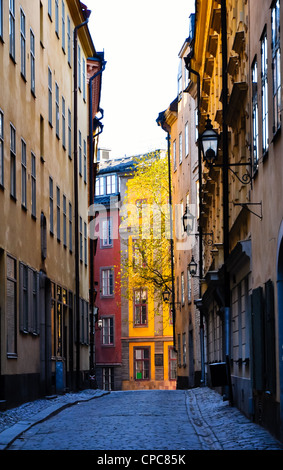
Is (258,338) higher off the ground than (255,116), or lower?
lower

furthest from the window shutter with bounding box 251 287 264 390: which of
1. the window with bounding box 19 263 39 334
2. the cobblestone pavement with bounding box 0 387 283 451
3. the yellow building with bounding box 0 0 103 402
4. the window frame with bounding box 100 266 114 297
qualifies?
the window frame with bounding box 100 266 114 297

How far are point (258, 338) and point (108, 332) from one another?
2091 inches

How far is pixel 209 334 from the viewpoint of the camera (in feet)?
113

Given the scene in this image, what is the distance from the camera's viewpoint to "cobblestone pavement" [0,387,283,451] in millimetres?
12562

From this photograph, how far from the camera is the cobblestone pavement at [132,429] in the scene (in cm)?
1256

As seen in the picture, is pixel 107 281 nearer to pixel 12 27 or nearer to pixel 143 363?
pixel 143 363

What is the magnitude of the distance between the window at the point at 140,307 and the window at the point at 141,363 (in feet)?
6.10

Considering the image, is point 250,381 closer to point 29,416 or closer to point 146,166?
point 29,416

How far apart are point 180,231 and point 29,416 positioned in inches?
1293

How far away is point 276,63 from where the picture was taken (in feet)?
42.1

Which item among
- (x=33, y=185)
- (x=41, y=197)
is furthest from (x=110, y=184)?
(x=33, y=185)

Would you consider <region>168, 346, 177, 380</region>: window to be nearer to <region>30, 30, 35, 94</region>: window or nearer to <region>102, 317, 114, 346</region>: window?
<region>102, 317, 114, 346</region>: window

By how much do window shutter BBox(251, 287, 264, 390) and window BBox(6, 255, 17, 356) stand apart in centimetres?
743
